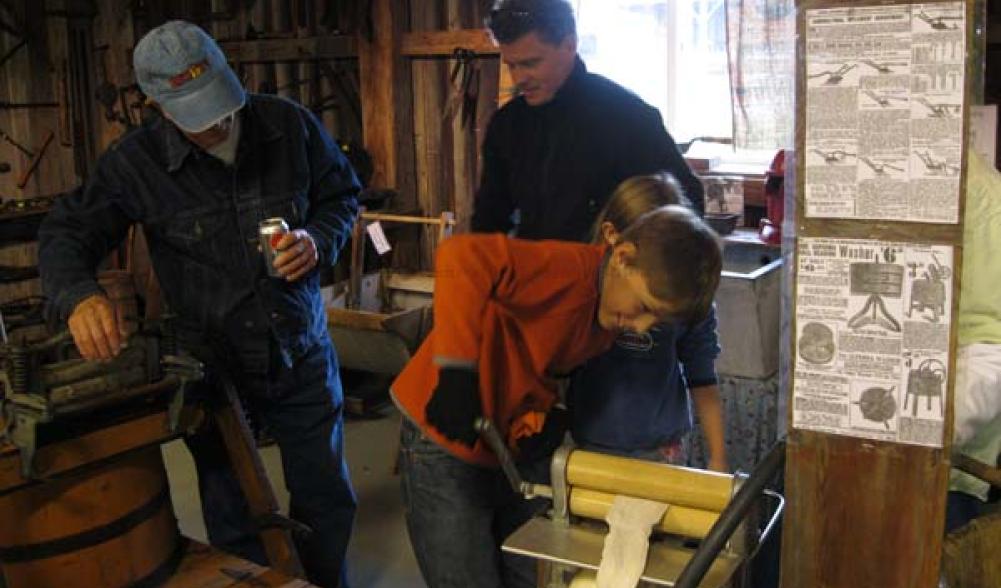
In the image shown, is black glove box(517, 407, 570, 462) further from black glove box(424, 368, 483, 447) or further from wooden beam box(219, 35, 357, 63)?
wooden beam box(219, 35, 357, 63)

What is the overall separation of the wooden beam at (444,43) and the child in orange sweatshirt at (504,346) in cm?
258

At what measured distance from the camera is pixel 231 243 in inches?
86.7

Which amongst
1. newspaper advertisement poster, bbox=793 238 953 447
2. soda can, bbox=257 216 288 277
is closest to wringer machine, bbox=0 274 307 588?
soda can, bbox=257 216 288 277

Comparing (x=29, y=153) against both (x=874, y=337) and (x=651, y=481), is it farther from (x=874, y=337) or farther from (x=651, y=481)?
(x=874, y=337)

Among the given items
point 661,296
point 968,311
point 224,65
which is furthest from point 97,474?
point 968,311

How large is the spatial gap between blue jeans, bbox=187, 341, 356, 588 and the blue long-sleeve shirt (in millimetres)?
723

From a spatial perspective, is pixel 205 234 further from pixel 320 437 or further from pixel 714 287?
pixel 714 287

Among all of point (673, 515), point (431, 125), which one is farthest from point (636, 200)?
point (431, 125)

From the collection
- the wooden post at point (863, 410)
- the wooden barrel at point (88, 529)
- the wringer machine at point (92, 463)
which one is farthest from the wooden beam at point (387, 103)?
the wooden post at point (863, 410)

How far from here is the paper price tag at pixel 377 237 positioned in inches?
163

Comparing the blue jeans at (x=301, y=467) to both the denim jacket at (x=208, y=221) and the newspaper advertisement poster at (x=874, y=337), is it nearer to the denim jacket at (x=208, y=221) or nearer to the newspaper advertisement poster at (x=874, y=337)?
the denim jacket at (x=208, y=221)

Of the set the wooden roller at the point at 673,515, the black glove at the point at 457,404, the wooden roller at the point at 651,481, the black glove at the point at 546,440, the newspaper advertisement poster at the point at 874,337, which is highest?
the newspaper advertisement poster at the point at 874,337

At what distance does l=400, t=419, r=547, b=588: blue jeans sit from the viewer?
5.45ft

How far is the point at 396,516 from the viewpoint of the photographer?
331 centimetres
